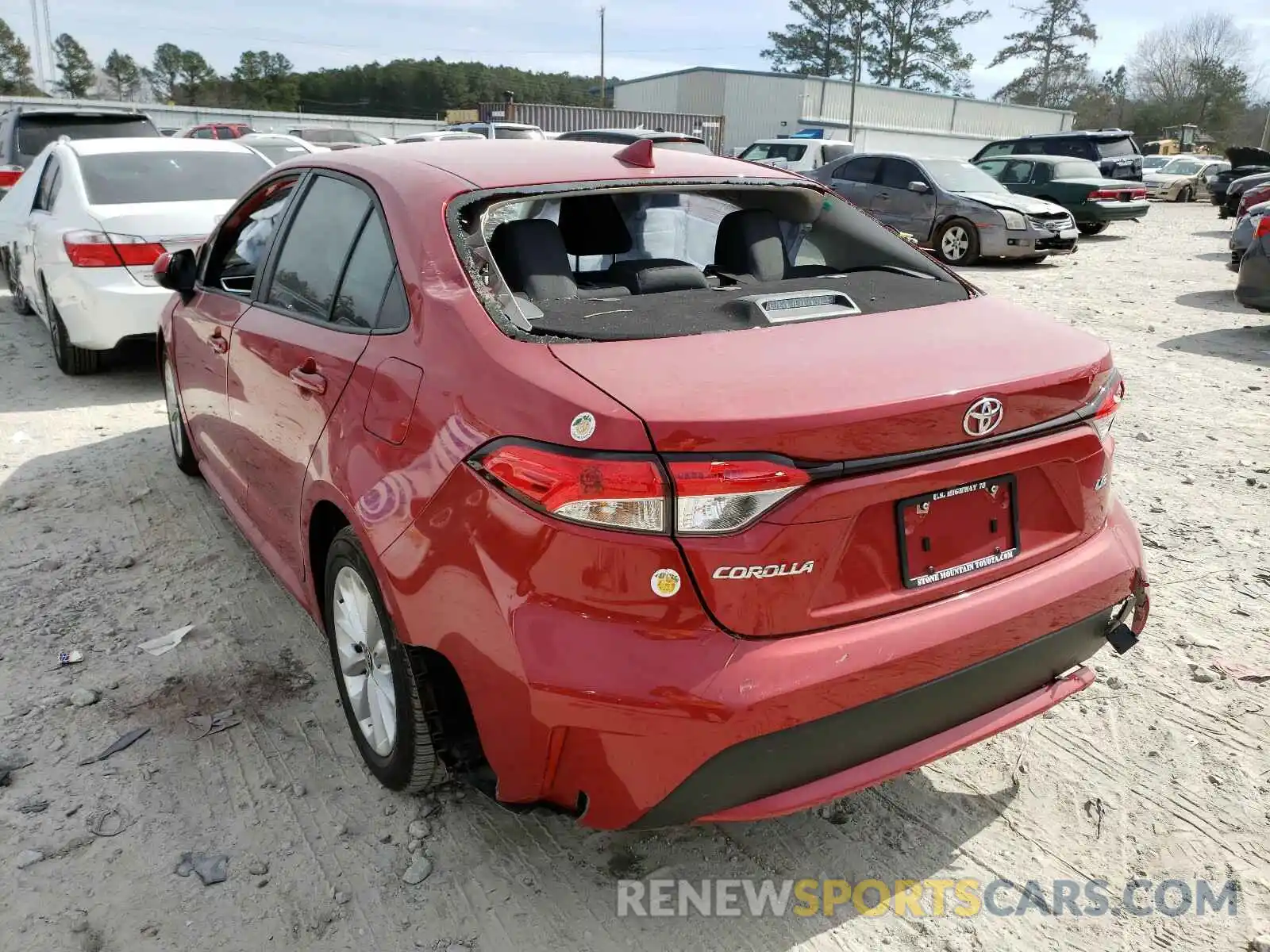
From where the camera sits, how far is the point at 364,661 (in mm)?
2729

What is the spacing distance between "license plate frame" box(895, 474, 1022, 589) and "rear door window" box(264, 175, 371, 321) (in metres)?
1.76

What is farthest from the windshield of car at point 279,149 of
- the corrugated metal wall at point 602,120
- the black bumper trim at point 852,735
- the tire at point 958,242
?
the corrugated metal wall at point 602,120

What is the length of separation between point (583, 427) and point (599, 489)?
0.42ft

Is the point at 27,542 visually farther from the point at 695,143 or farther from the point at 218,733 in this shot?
the point at 695,143

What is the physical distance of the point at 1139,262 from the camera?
14312 millimetres

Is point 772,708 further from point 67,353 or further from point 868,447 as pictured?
point 67,353

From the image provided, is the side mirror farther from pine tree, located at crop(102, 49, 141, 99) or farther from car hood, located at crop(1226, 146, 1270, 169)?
pine tree, located at crop(102, 49, 141, 99)

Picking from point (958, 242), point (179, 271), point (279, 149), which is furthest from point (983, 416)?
point (279, 149)

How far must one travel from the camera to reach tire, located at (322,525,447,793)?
7.89 feet

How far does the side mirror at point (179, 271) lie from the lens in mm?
4043

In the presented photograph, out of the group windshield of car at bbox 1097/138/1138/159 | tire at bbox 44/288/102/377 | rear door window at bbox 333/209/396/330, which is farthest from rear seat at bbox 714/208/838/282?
windshield of car at bbox 1097/138/1138/159

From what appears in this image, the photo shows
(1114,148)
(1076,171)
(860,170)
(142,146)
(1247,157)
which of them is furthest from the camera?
(1247,157)

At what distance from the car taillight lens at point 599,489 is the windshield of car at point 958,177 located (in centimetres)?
1384

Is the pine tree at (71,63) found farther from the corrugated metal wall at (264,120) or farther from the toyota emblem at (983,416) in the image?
the toyota emblem at (983,416)
